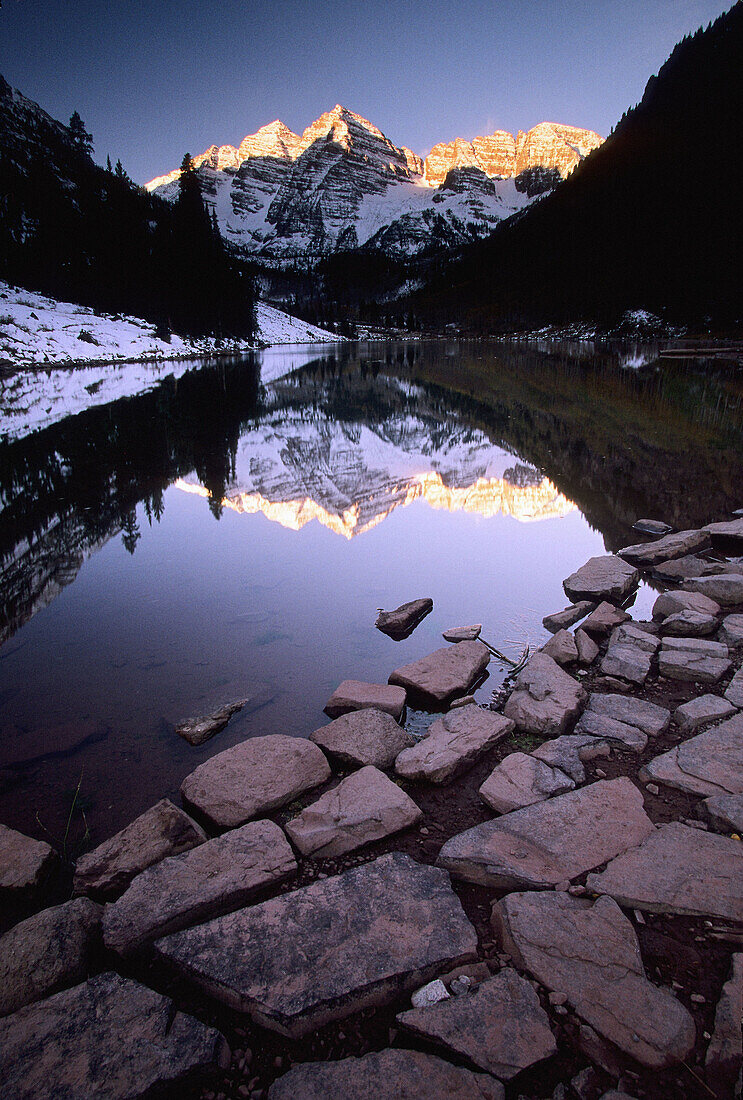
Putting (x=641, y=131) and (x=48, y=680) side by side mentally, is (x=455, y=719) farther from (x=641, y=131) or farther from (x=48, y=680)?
(x=641, y=131)

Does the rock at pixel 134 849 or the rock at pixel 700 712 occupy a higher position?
the rock at pixel 700 712

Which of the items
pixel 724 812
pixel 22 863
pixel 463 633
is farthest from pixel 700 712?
pixel 22 863

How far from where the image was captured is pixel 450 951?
2141 millimetres

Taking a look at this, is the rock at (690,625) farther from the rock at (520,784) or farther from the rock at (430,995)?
the rock at (430,995)

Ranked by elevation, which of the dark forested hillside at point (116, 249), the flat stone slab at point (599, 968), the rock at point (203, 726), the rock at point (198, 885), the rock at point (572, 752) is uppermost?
the dark forested hillside at point (116, 249)

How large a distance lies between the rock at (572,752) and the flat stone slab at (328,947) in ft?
3.77

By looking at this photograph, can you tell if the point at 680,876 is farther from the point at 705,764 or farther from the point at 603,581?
the point at 603,581

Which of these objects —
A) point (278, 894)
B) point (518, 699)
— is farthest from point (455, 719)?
point (278, 894)

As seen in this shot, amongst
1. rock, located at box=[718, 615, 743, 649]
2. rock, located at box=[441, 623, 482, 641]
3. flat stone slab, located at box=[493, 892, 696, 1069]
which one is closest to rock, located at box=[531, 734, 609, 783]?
flat stone slab, located at box=[493, 892, 696, 1069]

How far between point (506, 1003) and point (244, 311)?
81704 millimetres

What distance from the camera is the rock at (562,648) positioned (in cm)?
455

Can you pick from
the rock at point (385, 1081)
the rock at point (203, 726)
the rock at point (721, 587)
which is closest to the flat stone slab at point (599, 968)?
the rock at point (385, 1081)

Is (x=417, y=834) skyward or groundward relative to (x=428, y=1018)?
groundward

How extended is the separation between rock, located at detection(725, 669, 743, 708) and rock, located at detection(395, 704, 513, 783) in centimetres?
161
